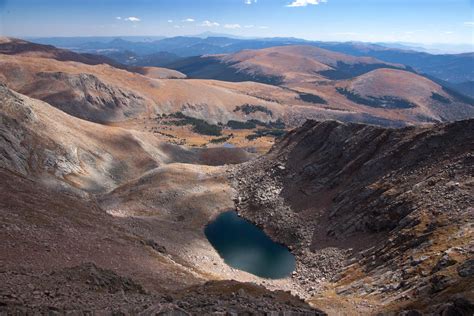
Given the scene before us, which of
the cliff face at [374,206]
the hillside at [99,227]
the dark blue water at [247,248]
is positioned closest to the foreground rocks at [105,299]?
the hillside at [99,227]

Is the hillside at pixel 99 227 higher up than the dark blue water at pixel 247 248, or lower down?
higher up

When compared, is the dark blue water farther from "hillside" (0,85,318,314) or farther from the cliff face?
"hillside" (0,85,318,314)

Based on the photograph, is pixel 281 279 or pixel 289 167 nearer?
pixel 281 279

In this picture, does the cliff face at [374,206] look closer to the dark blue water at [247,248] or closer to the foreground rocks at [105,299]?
the dark blue water at [247,248]

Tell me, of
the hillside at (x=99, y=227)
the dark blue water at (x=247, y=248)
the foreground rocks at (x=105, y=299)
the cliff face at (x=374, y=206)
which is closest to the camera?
the foreground rocks at (x=105, y=299)

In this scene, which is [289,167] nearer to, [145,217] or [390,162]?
[390,162]

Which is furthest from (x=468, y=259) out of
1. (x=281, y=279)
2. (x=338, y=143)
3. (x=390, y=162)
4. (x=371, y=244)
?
(x=338, y=143)
